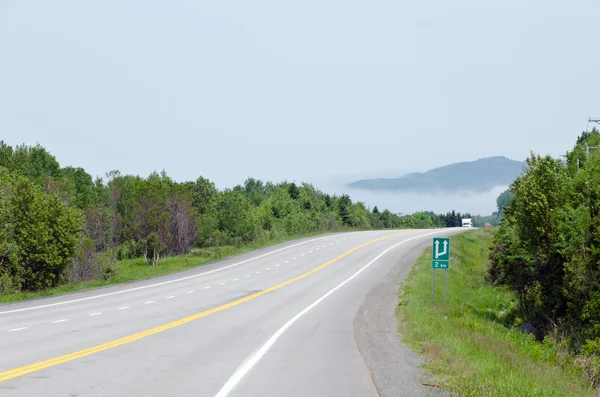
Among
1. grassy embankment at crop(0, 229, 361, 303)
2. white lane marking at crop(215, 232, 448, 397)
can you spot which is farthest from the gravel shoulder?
grassy embankment at crop(0, 229, 361, 303)

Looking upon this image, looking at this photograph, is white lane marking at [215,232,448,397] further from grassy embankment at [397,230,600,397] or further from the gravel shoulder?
grassy embankment at [397,230,600,397]

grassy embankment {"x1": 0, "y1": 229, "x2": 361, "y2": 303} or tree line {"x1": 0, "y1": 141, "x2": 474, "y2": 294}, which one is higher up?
tree line {"x1": 0, "y1": 141, "x2": 474, "y2": 294}

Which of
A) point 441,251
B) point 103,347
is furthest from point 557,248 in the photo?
point 103,347

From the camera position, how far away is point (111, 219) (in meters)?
91.4

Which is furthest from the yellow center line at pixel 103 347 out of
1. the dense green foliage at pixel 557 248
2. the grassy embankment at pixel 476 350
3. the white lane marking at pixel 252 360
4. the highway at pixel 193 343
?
the dense green foliage at pixel 557 248

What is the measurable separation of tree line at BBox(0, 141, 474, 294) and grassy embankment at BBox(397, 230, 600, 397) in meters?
21.7

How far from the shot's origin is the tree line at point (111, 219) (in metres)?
40.9

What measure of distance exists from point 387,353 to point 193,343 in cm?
427

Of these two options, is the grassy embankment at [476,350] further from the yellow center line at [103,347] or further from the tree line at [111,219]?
the tree line at [111,219]

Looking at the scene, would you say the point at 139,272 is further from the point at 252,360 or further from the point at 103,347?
the point at 252,360

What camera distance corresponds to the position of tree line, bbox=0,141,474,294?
1610 inches

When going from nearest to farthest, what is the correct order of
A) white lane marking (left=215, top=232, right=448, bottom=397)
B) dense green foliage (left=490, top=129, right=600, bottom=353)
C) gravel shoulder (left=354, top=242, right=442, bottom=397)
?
white lane marking (left=215, top=232, right=448, bottom=397), gravel shoulder (left=354, top=242, right=442, bottom=397), dense green foliage (left=490, top=129, right=600, bottom=353)

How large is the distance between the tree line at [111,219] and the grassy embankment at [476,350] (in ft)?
71.0

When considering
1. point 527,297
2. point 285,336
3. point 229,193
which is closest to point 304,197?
point 229,193
